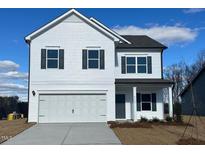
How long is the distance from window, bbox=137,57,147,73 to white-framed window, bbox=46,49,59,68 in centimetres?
717

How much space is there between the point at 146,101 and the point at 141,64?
3.23 m

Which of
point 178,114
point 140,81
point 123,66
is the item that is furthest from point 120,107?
point 178,114

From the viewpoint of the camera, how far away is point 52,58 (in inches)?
986

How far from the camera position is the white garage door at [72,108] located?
2473cm

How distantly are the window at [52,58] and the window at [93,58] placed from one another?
→ 102 inches

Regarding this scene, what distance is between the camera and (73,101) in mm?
24984

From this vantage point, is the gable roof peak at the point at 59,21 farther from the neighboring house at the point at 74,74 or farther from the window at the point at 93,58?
the window at the point at 93,58

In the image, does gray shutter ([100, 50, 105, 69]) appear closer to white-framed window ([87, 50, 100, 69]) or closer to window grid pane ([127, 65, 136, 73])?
white-framed window ([87, 50, 100, 69])

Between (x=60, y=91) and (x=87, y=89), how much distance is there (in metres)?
2.09

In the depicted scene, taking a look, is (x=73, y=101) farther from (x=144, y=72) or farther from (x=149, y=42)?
(x=149, y=42)

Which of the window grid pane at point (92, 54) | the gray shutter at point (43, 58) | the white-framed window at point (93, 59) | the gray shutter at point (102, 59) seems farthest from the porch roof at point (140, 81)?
the gray shutter at point (43, 58)

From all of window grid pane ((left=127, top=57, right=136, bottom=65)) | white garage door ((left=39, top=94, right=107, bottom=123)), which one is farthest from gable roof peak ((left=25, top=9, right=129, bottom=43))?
white garage door ((left=39, top=94, right=107, bottom=123))

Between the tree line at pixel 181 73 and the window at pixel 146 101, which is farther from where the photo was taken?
the tree line at pixel 181 73

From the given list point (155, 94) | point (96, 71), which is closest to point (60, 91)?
point (96, 71)
